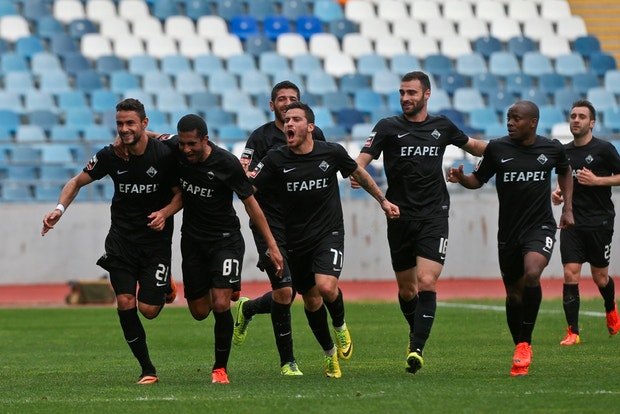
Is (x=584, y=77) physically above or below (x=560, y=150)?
above

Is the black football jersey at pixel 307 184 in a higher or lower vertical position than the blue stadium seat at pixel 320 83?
lower

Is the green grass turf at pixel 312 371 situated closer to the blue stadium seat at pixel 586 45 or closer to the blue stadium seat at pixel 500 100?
the blue stadium seat at pixel 500 100

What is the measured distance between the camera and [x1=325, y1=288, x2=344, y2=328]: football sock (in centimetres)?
1042

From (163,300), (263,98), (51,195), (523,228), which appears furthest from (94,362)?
(263,98)

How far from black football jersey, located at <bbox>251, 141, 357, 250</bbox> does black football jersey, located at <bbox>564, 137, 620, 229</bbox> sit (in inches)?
165

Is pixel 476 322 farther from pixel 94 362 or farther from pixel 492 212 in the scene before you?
pixel 492 212

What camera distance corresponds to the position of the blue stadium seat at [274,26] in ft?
97.6

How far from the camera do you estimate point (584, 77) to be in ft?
101

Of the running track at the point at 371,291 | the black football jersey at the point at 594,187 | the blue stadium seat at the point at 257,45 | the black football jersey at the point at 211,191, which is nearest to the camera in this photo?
the black football jersey at the point at 211,191

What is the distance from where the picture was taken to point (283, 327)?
34.0ft

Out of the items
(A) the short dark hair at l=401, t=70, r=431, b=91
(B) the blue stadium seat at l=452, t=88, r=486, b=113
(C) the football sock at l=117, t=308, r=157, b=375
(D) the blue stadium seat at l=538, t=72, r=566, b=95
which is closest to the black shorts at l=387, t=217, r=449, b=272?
(A) the short dark hair at l=401, t=70, r=431, b=91

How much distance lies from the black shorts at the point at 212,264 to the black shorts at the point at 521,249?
2.33 meters

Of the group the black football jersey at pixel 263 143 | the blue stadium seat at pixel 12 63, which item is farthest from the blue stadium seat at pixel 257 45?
the black football jersey at pixel 263 143

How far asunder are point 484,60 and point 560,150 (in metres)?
21.0
